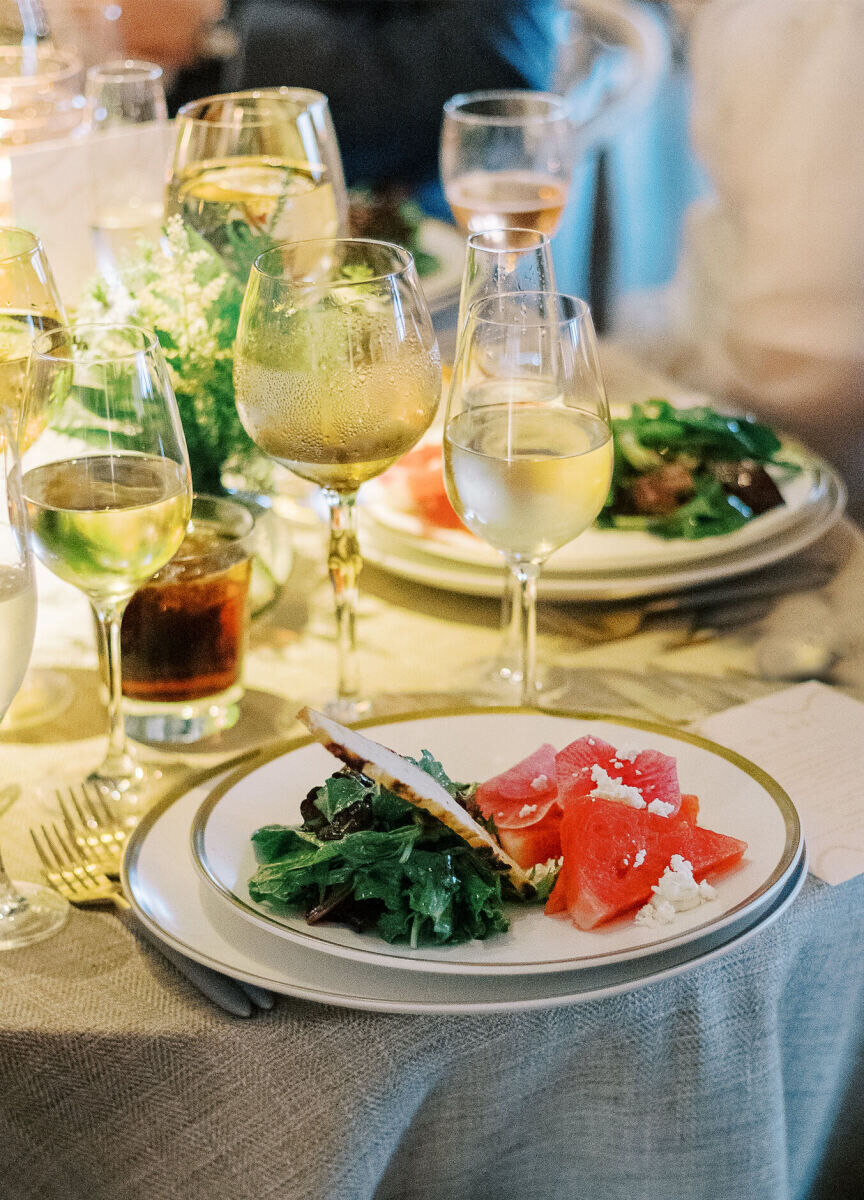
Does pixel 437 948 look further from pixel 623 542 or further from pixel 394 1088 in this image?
pixel 623 542

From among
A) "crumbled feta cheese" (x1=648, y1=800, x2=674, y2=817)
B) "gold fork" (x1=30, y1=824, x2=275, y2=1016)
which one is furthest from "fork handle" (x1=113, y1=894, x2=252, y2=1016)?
"crumbled feta cheese" (x1=648, y1=800, x2=674, y2=817)

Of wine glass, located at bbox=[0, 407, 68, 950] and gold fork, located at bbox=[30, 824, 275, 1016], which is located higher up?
wine glass, located at bbox=[0, 407, 68, 950]

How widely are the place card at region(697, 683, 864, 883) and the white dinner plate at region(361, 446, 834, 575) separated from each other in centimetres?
21

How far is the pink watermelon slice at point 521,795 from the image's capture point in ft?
2.54

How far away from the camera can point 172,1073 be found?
0.71 m

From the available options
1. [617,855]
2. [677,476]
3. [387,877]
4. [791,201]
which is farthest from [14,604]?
[791,201]

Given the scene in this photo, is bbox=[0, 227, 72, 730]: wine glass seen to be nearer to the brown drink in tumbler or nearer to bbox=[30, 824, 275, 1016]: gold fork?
the brown drink in tumbler

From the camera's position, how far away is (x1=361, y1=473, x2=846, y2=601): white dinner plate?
118 cm

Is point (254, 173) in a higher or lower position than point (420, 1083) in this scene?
higher

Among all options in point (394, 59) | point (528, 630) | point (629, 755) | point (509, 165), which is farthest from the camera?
point (394, 59)

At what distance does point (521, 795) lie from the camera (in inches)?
30.9

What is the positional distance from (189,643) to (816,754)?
47cm

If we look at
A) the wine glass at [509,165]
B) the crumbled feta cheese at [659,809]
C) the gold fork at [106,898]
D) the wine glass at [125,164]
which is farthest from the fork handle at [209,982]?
the wine glass at [509,165]

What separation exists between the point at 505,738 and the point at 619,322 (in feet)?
7.56
